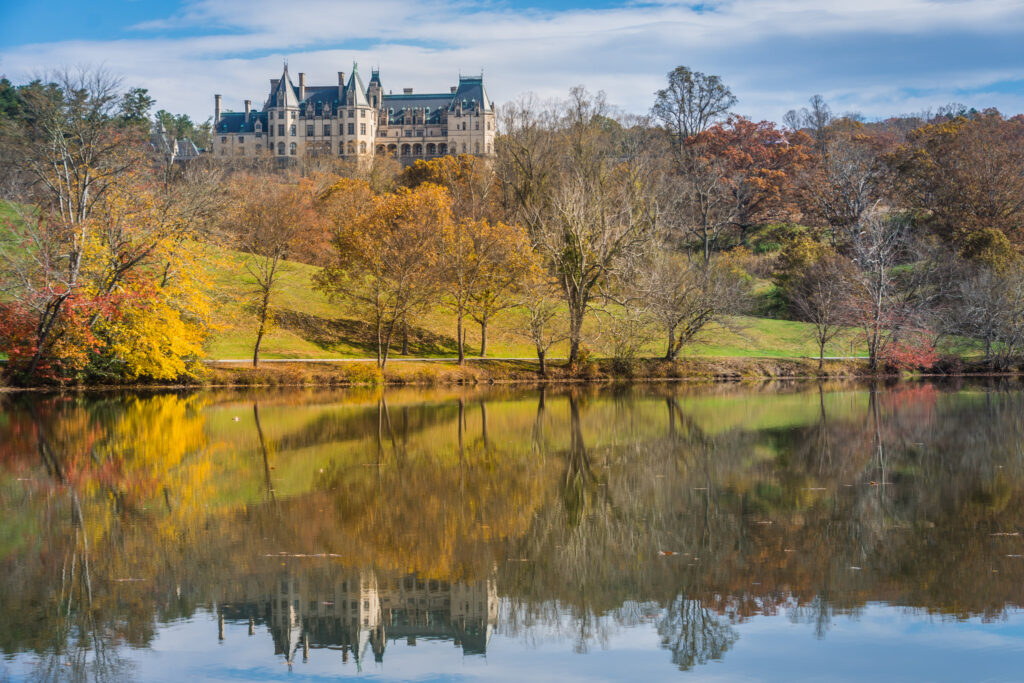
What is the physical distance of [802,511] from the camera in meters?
14.4

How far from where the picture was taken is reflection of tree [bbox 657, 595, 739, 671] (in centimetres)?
870

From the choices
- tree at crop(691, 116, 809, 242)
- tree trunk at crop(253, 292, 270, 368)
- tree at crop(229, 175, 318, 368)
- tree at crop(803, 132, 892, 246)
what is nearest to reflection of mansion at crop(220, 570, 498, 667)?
tree at crop(229, 175, 318, 368)

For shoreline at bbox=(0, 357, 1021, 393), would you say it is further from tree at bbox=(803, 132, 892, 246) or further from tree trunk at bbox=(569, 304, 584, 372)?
tree at bbox=(803, 132, 892, 246)

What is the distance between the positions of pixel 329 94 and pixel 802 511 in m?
158

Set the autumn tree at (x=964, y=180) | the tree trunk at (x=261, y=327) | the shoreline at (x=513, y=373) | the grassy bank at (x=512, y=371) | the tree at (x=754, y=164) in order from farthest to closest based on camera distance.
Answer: the tree at (x=754, y=164) → the autumn tree at (x=964, y=180) → the tree trunk at (x=261, y=327) → the grassy bank at (x=512, y=371) → the shoreline at (x=513, y=373)

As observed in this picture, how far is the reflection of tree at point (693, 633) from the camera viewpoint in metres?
8.70

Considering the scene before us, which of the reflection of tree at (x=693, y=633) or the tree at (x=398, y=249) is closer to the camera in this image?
the reflection of tree at (x=693, y=633)

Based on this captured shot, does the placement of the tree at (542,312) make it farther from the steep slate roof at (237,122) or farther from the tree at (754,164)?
the steep slate roof at (237,122)

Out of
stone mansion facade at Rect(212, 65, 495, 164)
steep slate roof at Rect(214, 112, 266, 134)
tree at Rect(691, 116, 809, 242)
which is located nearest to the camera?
tree at Rect(691, 116, 809, 242)

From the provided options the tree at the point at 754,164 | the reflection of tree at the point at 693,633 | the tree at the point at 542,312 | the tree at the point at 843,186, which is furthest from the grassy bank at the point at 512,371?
the reflection of tree at the point at 693,633

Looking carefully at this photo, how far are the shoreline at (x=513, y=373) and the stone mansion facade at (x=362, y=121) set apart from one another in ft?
364

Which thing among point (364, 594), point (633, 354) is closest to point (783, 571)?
point (364, 594)

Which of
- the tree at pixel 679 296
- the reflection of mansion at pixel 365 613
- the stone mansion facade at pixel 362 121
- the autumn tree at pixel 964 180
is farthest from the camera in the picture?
the stone mansion facade at pixel 362 121

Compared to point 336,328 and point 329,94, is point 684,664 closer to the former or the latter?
point 336,328
